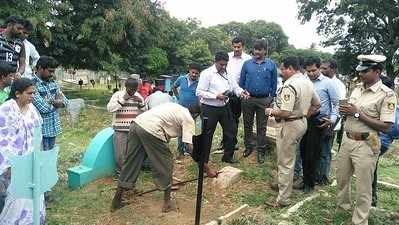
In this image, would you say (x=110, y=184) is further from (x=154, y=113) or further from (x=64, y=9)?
(x=64, y=9)

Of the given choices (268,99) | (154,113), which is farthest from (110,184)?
(268,99)

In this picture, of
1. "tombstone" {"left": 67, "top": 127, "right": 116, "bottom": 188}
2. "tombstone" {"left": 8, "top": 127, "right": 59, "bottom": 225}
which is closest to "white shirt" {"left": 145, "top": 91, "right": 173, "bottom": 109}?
"tombstone" {"left": 67, "top": 127, "right": 116, "bottom": 188}

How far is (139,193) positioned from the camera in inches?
236

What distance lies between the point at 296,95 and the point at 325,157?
1714mm

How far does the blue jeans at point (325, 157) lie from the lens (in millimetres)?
6543

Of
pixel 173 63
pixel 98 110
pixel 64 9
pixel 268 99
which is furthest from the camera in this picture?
pixel 173 63

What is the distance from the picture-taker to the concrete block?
6.36 metres

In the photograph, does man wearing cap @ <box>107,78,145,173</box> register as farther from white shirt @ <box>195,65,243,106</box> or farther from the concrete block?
the concrete block

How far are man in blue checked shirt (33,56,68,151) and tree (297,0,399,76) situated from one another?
27.1 metres

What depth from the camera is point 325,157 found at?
6738 mm

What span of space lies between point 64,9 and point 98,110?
18.6ft

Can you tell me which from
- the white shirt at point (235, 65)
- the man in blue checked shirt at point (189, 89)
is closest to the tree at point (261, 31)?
the man in blue checked shirt at point (189, 89)

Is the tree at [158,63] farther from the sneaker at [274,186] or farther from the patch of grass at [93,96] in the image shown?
the sneaker at [274,186]

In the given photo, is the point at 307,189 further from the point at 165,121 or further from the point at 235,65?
the point at 165,121
